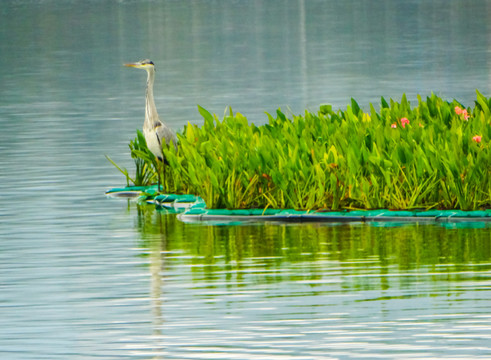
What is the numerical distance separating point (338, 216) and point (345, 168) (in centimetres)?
78

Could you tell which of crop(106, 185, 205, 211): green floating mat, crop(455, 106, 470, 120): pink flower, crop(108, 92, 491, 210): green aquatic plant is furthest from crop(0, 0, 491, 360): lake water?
crop(455, 106, 470, 120): pink flower

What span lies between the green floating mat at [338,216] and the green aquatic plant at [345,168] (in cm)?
14

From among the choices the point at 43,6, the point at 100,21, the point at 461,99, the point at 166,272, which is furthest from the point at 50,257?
the point at 43,6

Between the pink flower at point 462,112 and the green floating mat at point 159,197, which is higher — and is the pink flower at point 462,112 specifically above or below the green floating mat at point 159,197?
above

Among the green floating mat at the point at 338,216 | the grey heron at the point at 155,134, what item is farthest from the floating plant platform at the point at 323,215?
the grey heron at the point at 155,134

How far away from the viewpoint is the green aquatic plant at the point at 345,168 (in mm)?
17047

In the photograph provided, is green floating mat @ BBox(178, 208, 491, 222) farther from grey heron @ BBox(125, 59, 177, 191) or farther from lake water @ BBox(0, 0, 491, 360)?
grey heron @ BBox(125, 59, 177, 191)

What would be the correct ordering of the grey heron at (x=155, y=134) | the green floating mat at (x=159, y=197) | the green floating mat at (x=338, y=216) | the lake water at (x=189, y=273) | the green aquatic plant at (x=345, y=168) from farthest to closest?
the grey heron at (x=155, y=134) < the green floating mat at (x=159, y=197) < the green aquatic plant at (x=345, y=168) < the green floating mat at (x=338, y=216) < the lake water at (x=189, y=273)

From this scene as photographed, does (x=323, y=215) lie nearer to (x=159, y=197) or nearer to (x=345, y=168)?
(x=345, y=168)

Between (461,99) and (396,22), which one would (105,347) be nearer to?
(461,99)

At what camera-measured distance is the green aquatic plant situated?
17.0m

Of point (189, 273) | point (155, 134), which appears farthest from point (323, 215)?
point (189, 273)

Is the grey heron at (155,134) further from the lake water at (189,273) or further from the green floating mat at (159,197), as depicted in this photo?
the lake water at (189,273)

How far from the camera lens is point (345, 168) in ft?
57.5
